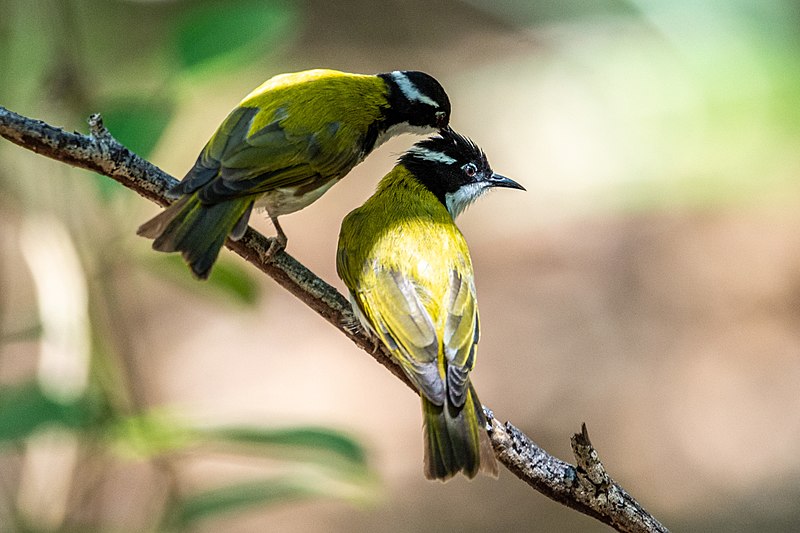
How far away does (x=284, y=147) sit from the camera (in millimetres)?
3115

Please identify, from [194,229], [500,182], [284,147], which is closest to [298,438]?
[194,229]

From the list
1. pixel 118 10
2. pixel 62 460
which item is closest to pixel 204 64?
pixel 62 460

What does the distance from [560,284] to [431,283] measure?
372 cm

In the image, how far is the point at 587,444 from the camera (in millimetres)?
2002

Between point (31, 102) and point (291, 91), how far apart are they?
0.84 m

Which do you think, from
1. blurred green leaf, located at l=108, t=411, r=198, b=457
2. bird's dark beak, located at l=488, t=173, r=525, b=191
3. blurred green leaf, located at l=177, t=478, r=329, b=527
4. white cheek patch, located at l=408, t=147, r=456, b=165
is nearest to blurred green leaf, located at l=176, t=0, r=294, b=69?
white cheek patch, located at l=408, t=147, r=456, b=165

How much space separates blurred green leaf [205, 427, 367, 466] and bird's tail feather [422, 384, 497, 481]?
42 centimetres

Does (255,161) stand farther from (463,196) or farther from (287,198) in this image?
(463,196)

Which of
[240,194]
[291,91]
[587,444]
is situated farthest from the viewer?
[291,91]

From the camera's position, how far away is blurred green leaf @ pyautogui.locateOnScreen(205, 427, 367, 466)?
2783 mm

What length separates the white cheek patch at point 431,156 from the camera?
11.9 feet

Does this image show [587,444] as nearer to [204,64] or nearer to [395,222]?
[395,222]

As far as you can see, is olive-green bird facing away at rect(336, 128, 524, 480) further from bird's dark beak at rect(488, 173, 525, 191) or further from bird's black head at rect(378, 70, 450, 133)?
bird's black head at rect(378, 70, 450, 133)

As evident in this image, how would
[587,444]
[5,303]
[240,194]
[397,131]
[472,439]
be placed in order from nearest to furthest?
[587,444]
[472,439]
[240,194]
[397,131]
[5,303]
